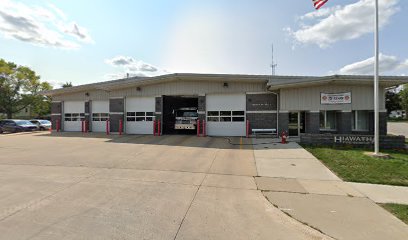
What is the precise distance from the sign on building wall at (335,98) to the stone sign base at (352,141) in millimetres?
3692

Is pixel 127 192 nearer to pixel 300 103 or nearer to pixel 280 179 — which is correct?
pixel 280 179

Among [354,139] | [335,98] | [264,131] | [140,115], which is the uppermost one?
[335,98]

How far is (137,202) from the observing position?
517 centimetres

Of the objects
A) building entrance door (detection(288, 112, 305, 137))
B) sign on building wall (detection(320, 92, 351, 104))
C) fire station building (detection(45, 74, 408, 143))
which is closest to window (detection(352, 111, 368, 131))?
fire station building (detection(45, 74, 408, 143))

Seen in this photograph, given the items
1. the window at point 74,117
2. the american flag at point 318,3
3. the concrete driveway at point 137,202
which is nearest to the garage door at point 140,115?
the window at point 74,117

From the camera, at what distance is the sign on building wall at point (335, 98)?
51.5ft

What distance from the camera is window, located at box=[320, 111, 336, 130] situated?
17.4 metres

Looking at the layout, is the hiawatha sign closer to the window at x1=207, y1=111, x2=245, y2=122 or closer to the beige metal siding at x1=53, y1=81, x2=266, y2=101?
the beige metal siding at x1=53, y1=81, x2=266, y2=101

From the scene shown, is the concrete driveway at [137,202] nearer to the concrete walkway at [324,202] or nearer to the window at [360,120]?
the concrete walkway at [324,202]

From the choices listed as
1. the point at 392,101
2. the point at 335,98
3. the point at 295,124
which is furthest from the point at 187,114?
the point at 392,101

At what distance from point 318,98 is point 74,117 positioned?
23.1 metres

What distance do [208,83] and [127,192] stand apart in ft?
46.4

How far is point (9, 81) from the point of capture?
131ft

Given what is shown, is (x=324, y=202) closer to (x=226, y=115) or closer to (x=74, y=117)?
(x=226, y=115)
